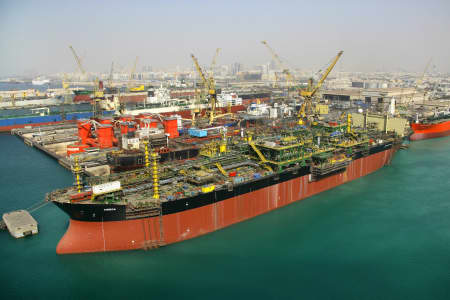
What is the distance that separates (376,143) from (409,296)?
15.0 m

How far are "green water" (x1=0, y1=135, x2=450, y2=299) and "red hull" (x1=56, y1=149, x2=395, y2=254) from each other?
354mm

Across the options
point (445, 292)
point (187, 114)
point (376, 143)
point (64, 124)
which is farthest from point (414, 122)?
point (64, 124)

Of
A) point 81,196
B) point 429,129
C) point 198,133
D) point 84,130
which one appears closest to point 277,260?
point 81,196

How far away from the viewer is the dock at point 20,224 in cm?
1416

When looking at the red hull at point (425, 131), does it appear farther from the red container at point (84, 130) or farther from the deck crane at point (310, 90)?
the red container at point (84, 130)

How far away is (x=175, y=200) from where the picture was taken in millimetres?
12914

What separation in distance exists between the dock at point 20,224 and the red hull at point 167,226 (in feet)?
8.13

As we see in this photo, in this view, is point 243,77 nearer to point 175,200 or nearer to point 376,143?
point 376,143

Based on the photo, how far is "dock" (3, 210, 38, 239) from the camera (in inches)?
557

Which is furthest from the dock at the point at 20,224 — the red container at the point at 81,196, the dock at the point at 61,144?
the dock at the point at 61,144

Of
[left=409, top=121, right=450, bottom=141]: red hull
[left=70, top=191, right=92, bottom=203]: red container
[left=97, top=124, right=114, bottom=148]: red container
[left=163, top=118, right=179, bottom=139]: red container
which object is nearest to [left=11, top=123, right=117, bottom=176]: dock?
[left=97, top=124, right=114, bottom=148]: red container

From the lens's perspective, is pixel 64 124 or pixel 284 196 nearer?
pixel 284 196

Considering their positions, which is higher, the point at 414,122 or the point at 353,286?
the point at 414,122

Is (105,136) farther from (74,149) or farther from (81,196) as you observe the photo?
(81,196)
